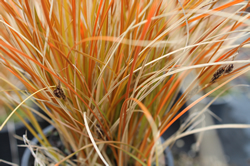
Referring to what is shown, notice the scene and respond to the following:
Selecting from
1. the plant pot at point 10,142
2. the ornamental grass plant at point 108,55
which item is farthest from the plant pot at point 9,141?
the ornamental grass plant at point 108,55

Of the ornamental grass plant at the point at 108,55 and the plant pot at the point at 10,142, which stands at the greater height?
the ornamental grass plant at the point at 108,55

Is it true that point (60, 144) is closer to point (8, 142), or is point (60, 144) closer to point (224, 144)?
point (8, 142)

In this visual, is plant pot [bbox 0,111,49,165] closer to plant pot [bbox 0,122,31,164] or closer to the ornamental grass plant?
plant pot [bbox 0,122,31,164]

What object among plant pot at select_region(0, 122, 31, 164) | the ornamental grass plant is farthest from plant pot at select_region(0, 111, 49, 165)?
the ornamental grass plant

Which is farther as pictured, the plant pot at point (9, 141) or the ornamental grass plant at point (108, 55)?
the plant pot at point (9, 141)

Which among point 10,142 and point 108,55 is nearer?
point 108,55

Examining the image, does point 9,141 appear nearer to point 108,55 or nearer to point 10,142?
point 10,142

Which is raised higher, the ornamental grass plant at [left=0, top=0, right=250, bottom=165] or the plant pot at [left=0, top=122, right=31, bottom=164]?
the ornamental grass plant at [left=0, top=0, right=250, bottom=165]

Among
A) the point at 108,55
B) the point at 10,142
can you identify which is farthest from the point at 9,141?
the point at 108,55

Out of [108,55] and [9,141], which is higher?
[108,55]

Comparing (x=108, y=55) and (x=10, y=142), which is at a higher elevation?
(x=108, y=55)

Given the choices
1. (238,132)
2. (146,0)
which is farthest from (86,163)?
(238,132)

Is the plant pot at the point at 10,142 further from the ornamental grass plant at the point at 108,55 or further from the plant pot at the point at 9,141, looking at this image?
the ornamental grass plant at the point at 108,55
